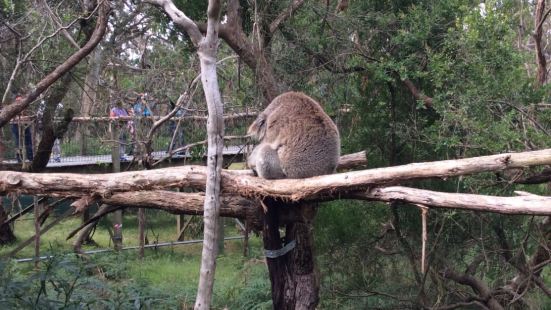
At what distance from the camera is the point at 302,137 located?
5.95m

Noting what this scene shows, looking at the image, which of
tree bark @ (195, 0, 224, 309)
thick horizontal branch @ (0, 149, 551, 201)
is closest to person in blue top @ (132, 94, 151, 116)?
thick horizontal branch @ (0, 149, 551, 201)

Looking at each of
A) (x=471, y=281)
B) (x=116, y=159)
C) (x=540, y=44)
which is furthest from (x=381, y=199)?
(x=116, y=159)

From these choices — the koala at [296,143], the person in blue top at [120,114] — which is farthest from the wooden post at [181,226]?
the koala at [296,143]

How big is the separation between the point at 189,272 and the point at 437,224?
16.3 ft

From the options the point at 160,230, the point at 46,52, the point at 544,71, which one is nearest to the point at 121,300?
the point at 46,52

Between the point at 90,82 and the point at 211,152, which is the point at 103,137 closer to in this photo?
the point at 90,82

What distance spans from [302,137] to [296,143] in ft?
0.33

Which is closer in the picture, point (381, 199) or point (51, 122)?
point (381, 199)

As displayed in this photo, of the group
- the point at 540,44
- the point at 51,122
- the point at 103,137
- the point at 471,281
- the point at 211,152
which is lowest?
the point at 471,281

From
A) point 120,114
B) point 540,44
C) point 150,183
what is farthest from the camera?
point 120,114

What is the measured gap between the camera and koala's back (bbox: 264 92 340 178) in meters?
5.88

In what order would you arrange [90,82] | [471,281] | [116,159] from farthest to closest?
[116,159]
[90,82]
[471,281]

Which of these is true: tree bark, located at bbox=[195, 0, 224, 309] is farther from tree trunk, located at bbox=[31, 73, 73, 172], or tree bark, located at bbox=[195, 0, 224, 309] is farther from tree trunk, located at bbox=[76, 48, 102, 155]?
tree trunk, located at bbox=[76, 48, 102, 155]

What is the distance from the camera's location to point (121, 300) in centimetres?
604
